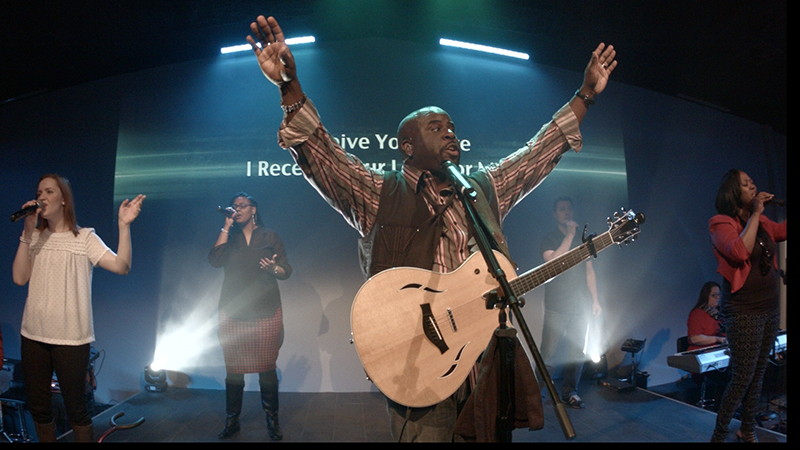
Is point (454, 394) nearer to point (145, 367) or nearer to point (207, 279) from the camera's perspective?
point (207, 279)

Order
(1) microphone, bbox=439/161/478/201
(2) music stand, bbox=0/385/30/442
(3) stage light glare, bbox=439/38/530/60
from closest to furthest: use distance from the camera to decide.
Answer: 1. (1) microphone, bbox=439/161/478/201
2. (2) music stand, bbox=0/385/30/442
3. (3) stage light glare, bbox=439/38/530/60

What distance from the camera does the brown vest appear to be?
6.17 feet

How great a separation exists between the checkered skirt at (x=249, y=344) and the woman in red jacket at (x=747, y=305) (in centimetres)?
365

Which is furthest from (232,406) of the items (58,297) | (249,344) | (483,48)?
(483,48)

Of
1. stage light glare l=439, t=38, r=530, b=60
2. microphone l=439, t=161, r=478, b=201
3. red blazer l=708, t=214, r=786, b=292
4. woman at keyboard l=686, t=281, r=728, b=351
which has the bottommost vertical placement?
woman at keyboard l=686, t=281, r=728, b=351

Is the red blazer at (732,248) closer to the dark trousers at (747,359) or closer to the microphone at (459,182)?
the dark trousers at (747,359)

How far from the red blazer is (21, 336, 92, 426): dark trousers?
4.53 meters

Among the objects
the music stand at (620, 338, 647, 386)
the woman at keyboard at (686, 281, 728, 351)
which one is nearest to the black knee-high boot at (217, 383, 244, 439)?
the music stand at (620, 338, 647, 386)

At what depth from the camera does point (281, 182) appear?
18.2ft

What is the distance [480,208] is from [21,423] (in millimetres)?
4579

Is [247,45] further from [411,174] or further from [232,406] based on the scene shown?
[411,174]

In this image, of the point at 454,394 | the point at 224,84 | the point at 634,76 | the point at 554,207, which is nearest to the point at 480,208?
the point at 454,394

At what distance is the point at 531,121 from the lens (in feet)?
19.7

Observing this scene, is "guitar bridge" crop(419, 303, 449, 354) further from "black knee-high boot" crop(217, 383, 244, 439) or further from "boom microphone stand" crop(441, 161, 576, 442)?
"black knee-high boot" crop(217, 383, 244, 439)
